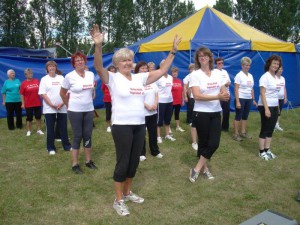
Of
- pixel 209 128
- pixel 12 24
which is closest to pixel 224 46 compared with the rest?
pixel 209 128

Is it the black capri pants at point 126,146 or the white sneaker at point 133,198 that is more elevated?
the black capri pants at point 126,146

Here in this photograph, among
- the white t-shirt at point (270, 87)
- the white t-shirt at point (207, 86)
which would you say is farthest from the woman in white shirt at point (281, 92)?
the white t-shirt at point (207, 86)

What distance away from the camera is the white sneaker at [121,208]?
3.58 meters

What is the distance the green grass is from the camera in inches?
142

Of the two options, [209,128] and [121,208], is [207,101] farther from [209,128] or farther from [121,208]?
[121,208]

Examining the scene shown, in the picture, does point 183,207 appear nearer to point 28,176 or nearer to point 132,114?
point 132,114

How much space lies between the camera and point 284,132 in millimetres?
7848

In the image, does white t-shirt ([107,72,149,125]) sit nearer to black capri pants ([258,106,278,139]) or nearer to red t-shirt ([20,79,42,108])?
black capri pants ([258,106,278,139])

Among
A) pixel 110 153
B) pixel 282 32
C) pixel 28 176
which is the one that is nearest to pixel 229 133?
pixel 110 153

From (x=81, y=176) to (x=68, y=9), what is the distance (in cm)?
3115

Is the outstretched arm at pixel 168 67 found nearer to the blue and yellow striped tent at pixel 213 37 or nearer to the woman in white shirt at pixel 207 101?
the woman in white shirt at pixel 207 101

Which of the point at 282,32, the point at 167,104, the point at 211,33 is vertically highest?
the point at 282,32

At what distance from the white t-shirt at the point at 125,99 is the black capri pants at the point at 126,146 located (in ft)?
0.29

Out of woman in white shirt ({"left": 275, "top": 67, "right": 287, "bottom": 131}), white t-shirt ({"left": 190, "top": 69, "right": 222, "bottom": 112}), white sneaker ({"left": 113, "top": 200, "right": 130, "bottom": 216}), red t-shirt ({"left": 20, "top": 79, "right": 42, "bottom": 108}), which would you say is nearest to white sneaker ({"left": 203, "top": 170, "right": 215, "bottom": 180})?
white t-shirt ({"left": 190, "top": 69, "right": 222, "bottom": 112})
